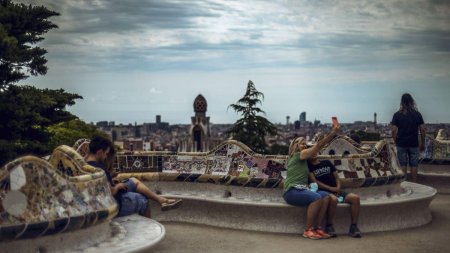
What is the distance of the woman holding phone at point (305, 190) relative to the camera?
9164mm

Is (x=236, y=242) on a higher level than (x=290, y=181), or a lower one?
lower

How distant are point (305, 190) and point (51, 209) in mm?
4041

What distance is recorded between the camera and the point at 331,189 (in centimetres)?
962

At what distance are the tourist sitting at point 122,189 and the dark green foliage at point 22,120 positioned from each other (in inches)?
444

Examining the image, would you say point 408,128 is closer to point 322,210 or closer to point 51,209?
point 322,210

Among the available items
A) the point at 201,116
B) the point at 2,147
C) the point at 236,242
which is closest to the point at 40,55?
the point at 2,147

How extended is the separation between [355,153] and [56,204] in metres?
6.36

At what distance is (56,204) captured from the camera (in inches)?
262

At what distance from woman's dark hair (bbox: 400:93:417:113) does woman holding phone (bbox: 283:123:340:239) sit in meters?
4.14

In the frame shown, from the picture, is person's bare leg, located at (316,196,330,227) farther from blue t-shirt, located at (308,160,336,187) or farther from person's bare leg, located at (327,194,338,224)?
blue t-shirt, located at (308,160,336,187)

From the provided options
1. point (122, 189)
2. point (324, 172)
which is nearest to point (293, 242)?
point (324, 172)

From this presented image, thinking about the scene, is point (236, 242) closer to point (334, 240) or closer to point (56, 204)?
point (334, 240)

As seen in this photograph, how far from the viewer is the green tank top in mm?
9486

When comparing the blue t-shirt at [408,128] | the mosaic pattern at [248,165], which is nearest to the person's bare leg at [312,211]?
the mosaic pattern at [248,165]
